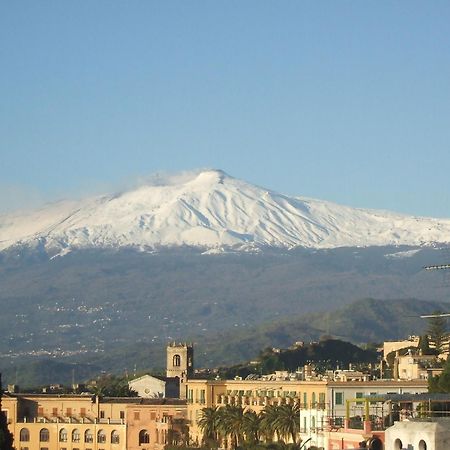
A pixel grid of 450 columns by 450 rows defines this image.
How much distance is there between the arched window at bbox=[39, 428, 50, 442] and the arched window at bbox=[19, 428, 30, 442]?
0.95 m

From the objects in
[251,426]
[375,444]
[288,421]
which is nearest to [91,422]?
[251,426]

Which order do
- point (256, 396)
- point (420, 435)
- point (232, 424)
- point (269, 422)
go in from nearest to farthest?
point (420, 435)
point (269, 422)
point (232, 424)
point (256, 396)

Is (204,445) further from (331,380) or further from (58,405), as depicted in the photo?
(58,405)

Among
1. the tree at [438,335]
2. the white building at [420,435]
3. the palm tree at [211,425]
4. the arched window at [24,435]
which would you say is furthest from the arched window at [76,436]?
the white building at [420,435]

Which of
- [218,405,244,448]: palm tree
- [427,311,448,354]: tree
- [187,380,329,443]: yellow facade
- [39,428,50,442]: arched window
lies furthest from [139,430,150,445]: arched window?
[427,311,448,354]: tree

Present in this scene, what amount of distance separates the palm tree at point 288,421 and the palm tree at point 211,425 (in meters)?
10.0

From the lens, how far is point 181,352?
639 ft

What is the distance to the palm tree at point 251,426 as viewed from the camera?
104156mm

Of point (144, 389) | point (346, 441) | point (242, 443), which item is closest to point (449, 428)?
point (346, 441)

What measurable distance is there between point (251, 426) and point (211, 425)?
7.88m

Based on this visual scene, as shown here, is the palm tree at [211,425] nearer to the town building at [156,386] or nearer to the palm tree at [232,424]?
the palm tree at [232,424]

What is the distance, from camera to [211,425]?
113 metres

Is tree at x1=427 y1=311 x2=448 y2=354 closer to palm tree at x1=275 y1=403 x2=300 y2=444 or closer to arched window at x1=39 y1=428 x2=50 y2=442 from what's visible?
arched window at x1=39 y1=428 x2=50 y2=442

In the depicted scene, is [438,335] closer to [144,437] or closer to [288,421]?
[144,437]
